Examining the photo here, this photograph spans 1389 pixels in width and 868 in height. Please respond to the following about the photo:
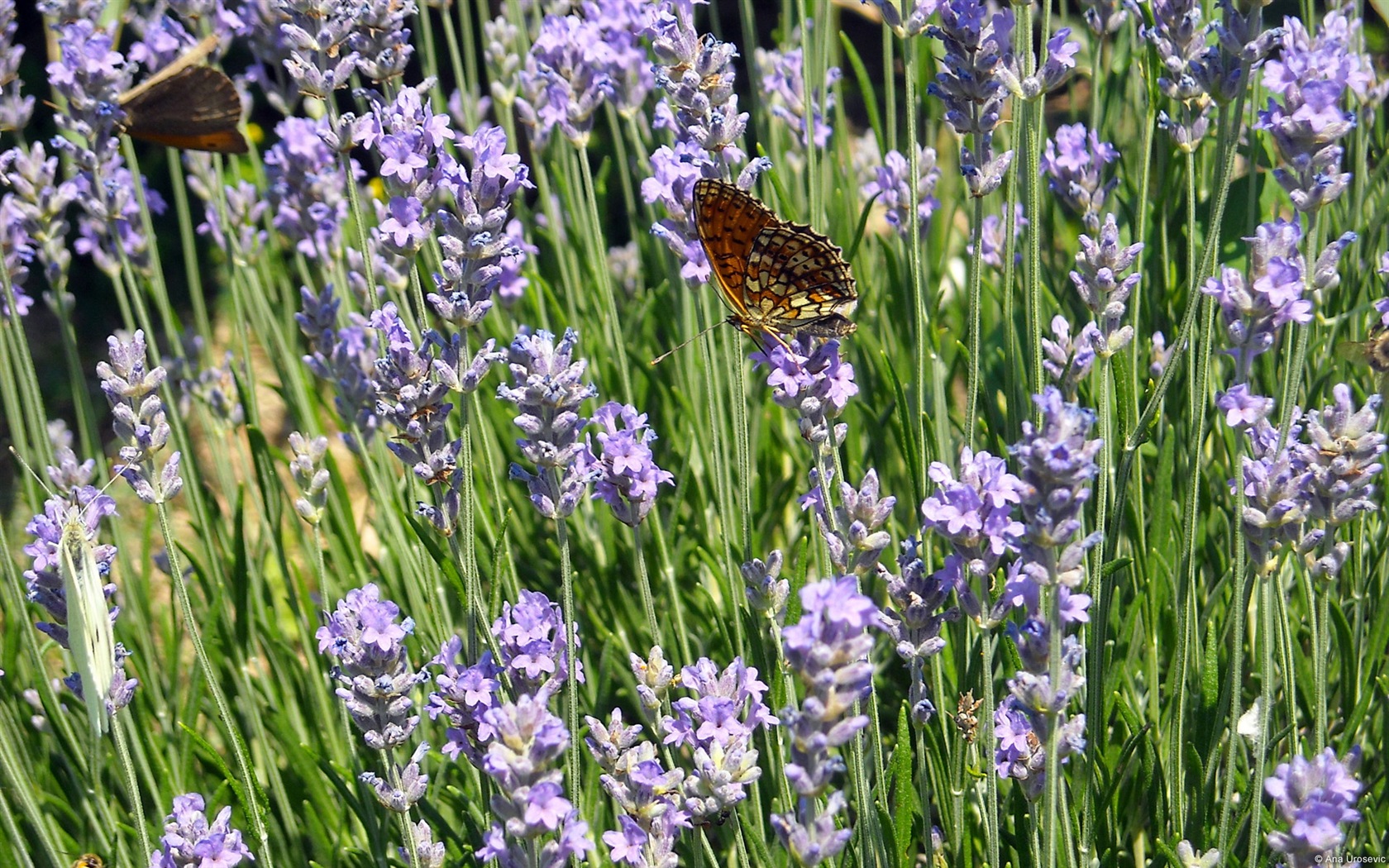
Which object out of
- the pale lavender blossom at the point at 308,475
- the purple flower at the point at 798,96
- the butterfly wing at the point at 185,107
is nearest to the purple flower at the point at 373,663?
the pale lavender blossom at the point at 308,475

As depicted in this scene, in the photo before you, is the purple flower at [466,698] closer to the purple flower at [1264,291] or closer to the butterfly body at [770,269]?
the butterfly body at [770,269]

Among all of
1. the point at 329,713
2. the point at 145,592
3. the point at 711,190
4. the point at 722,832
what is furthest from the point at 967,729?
the point at 145,592

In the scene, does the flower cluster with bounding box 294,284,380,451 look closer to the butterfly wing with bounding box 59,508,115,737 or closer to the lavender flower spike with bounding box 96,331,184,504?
the lavender flower spike with bounding box 96,331,184,504

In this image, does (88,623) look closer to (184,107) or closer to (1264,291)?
(184,107)

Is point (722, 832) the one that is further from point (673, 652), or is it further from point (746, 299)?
point (746, 299)

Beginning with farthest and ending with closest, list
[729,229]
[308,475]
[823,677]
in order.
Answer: [308,475] < [729,229] < [823,677]

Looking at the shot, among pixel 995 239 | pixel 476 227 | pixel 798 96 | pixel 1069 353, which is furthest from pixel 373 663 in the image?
pixel 798 96
